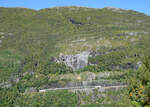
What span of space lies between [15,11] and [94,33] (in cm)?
6040

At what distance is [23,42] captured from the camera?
95.6 m

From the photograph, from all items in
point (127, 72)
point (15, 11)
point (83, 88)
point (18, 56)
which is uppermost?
point (15, 11)

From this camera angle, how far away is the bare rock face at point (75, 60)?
81.2m

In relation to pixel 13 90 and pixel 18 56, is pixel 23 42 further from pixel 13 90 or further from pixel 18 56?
pixel 13 90

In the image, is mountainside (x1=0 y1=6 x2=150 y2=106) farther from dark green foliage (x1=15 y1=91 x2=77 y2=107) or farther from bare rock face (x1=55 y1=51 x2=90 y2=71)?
dark green foliage (x1=15 y1=91 x2=77 y2=107)

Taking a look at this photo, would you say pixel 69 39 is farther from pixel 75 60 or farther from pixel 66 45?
pixel 75 60

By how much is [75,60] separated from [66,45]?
1085cm

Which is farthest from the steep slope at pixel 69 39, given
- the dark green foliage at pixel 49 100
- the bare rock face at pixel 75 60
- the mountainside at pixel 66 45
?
the dark green foliage at pixel 49 100

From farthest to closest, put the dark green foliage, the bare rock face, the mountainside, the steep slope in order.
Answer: the bare rock face, the steep slope, the mountainside, the dark green foliage

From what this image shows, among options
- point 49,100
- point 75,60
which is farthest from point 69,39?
point 49,100

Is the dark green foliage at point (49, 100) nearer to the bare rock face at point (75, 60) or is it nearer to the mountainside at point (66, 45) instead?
the mountainside at point (66, 45)

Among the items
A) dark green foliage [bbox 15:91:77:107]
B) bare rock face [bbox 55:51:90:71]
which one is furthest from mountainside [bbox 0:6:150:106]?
dark green foliage [bbox 15:91:77:107]

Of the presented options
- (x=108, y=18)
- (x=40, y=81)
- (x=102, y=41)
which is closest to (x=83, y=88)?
(x=40, y=81)

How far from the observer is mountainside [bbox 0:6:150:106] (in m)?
75.4
